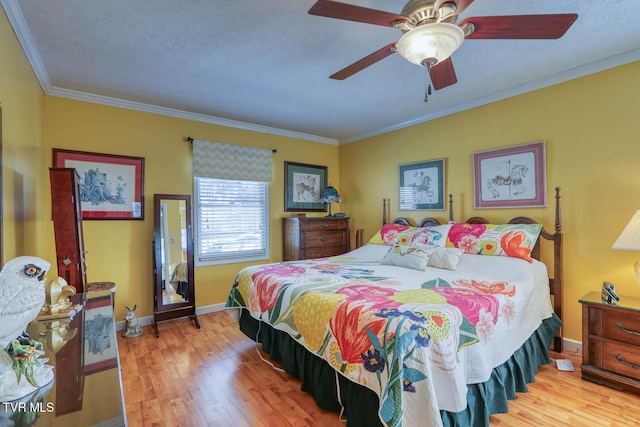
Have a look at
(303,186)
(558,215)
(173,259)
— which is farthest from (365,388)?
(303,186)

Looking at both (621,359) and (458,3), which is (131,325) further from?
(621,359)

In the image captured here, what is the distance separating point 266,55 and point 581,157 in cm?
282

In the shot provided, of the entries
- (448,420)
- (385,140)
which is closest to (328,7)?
(448,420)

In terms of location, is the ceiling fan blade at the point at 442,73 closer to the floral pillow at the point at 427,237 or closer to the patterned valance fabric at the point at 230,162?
the floral pillow at the point at 427,237

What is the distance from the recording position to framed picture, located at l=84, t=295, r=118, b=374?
1040mm

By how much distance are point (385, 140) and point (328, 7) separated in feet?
10.5

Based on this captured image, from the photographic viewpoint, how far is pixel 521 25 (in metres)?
1.46

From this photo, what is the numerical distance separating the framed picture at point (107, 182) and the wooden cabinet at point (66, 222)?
4.11 ft

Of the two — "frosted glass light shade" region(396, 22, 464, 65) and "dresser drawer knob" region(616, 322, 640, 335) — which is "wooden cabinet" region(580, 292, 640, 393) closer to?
"dresser drawer knob" region(616, 322, 640, 335)

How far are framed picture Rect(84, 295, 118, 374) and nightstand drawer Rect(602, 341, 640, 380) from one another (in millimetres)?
3019

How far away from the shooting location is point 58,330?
1.36 metres

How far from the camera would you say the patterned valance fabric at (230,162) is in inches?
149

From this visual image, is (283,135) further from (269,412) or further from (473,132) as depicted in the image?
(269,412)

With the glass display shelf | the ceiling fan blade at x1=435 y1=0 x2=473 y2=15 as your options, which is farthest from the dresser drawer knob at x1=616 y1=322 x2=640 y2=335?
the glass display shelf
